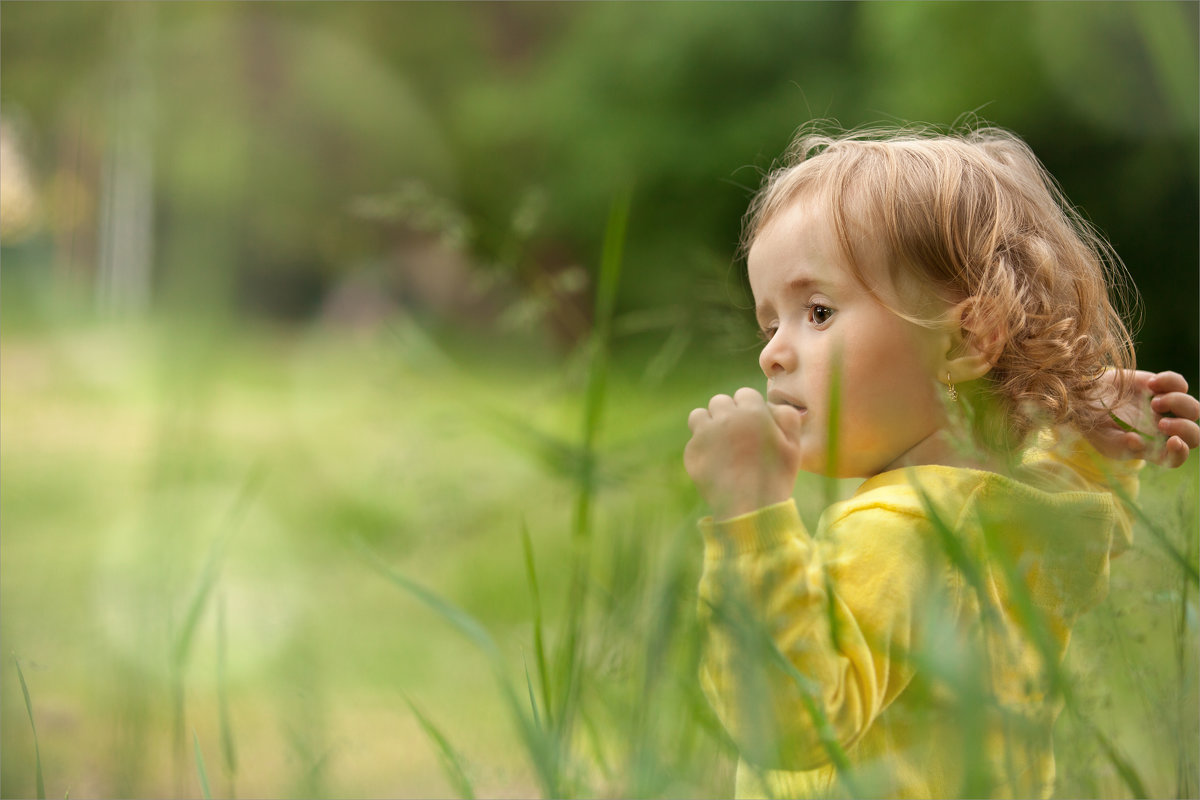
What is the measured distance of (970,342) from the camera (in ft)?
2.36

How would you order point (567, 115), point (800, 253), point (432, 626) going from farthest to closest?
point (567, 115) < point (432, 626) < point (800, 253)

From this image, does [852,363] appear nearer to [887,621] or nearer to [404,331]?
[887,621]

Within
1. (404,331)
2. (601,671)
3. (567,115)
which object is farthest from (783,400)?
(567,115)

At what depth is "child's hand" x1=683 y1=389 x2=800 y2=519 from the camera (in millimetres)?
625

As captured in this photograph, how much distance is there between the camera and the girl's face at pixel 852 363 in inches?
27.5


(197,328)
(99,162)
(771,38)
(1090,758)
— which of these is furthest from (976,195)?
(99,162)

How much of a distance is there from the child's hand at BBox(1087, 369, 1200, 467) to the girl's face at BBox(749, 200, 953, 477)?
17cm

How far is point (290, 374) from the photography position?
5.42 metres

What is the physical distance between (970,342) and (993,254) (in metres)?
0.07

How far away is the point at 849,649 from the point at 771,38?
13.5 ft

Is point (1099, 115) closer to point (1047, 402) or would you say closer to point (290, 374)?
point (1047, 402)

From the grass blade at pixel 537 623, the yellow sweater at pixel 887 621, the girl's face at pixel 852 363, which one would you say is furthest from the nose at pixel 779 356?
the grass blade at pixel 537 623

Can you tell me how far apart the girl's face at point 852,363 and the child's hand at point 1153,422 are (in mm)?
167

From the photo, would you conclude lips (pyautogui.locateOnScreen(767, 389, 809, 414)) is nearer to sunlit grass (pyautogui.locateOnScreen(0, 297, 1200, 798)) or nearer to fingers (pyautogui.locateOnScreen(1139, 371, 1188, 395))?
sunlit grass (pyautogui.locateOnScreen(0, 297, 1200, 798))
